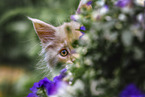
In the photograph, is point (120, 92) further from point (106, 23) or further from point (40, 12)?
point (40, 12)

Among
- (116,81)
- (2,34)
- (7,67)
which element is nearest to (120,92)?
(116,81)

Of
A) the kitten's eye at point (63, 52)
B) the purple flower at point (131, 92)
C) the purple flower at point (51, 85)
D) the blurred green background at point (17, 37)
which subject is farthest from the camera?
the blurred green background at point (17, 37)

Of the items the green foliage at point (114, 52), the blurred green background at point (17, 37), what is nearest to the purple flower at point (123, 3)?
the green foliage at point (114, 52)

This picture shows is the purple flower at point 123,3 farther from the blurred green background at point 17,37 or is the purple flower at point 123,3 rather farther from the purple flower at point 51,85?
the blurred green background at point 17,37

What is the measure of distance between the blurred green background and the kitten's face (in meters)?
2.97

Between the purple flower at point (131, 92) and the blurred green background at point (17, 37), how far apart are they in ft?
11.3

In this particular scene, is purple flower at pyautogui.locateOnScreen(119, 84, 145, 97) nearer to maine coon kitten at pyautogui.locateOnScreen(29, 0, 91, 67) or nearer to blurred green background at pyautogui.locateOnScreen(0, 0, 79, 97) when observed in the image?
maine coon kitten at pyautogui.locateOnScreen(29, 0, 91, 67)

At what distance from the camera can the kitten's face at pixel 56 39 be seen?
1.01m

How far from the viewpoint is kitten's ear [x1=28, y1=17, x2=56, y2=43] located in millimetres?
1026

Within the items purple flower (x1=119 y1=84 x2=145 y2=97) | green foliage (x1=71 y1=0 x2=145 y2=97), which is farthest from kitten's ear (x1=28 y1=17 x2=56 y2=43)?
purple flower (x1=119 y1=84 x2=145 y2=97)

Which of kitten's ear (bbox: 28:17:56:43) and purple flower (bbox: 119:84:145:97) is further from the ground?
kitten's ear (bbox: 28:17:56:43)

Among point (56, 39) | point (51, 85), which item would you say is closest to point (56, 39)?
point (56, 39)

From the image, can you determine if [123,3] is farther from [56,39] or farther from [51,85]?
[56,39]

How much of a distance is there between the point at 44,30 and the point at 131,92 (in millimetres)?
521
